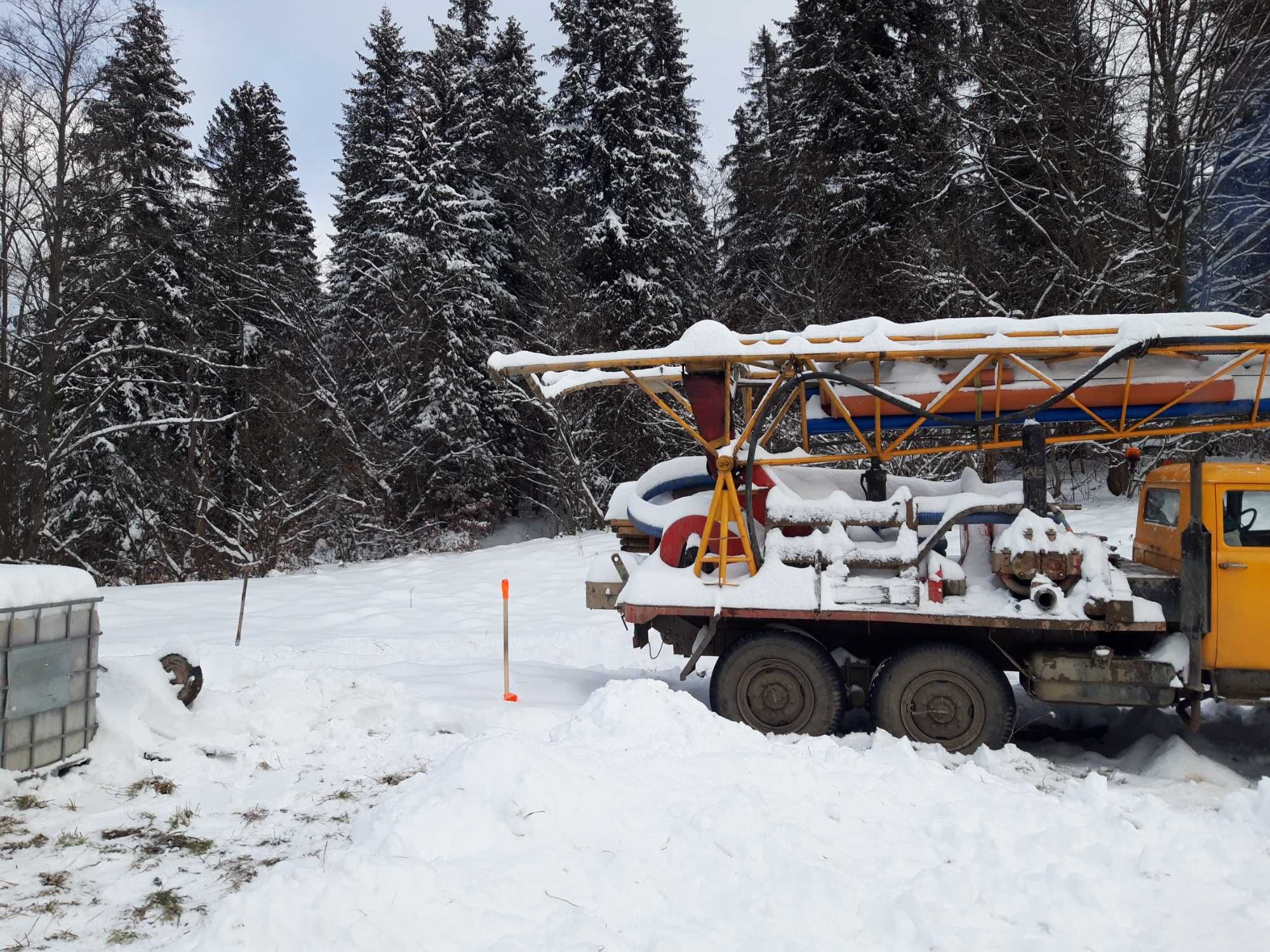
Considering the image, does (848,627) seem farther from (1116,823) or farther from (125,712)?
(125,712)

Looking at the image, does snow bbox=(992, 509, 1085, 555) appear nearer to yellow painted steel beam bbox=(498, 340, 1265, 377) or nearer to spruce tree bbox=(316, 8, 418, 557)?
yellow painted steel beam bbox=(498, 340, 1265, 377)

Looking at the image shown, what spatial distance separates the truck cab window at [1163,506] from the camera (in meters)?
6.04

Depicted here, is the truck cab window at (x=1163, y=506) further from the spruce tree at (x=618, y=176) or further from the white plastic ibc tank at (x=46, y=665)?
the spruce tree at (x=618, y=176)

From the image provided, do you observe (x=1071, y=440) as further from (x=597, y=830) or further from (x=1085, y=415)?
(x=597, y=830)

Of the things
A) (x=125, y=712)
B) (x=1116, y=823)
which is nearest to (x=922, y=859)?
(x=1116, y=823)

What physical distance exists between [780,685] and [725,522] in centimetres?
131

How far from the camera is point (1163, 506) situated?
6371mm

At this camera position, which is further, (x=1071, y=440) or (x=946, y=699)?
(x=1071, y=440)

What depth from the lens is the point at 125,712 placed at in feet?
17.8

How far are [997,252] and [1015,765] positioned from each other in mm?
16686

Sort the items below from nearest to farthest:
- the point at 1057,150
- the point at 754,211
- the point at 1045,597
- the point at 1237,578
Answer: the point at 1237,578 → the point at 1045,597 → the point at 1057,150 → the point at 754,211

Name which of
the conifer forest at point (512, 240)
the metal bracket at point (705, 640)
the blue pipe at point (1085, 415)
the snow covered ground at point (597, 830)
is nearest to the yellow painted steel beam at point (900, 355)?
the blue pipe at point (1085, 415)

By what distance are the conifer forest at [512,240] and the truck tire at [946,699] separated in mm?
11004

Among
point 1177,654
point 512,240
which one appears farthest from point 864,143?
point 1177,654
